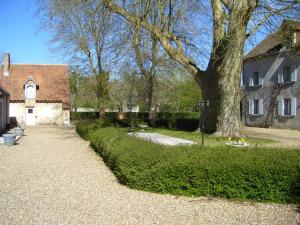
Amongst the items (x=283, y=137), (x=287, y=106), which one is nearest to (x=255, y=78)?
(x=287, y=106)

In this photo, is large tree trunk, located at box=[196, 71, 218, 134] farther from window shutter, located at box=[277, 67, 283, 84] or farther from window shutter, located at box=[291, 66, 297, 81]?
window shutter, located at box=[277, 67, 283, 84]

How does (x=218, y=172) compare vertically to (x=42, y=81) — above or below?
below

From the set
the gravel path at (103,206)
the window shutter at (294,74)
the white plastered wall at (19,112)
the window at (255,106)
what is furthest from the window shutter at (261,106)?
the gravel path at (103,206)

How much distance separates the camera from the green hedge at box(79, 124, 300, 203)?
26.0ft

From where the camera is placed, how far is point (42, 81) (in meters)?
41.2

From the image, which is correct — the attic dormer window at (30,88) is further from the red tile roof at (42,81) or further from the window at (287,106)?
the window at (287,106)

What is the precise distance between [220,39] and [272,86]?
18240 mm

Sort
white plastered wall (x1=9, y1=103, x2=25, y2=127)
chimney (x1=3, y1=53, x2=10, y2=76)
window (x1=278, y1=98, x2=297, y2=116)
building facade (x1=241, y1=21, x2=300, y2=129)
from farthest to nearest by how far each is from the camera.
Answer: chimney (x1=3, y1=53, x2=10, y2=76) < white plastered wall (x1=9, y1=103, x2=25, y2=127) < window (x1=278, y1=98, x2=297, y2=116) < building facade (x1=241, y1=21, x2=300, y2=129)

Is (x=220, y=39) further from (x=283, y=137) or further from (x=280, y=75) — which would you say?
(x=280, y=75)

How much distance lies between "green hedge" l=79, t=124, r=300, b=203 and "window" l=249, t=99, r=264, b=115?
26296 mm

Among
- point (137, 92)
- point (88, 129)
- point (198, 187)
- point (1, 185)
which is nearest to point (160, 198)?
point (198, 187)

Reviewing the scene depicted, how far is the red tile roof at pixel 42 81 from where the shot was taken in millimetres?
39594

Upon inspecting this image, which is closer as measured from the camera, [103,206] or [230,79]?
[103,206]

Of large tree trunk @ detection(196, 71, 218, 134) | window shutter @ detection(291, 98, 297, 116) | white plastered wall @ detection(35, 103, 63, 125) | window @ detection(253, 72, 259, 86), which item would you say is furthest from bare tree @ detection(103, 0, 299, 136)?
white plastered wall @ detection(35, 103, 63, 125)
